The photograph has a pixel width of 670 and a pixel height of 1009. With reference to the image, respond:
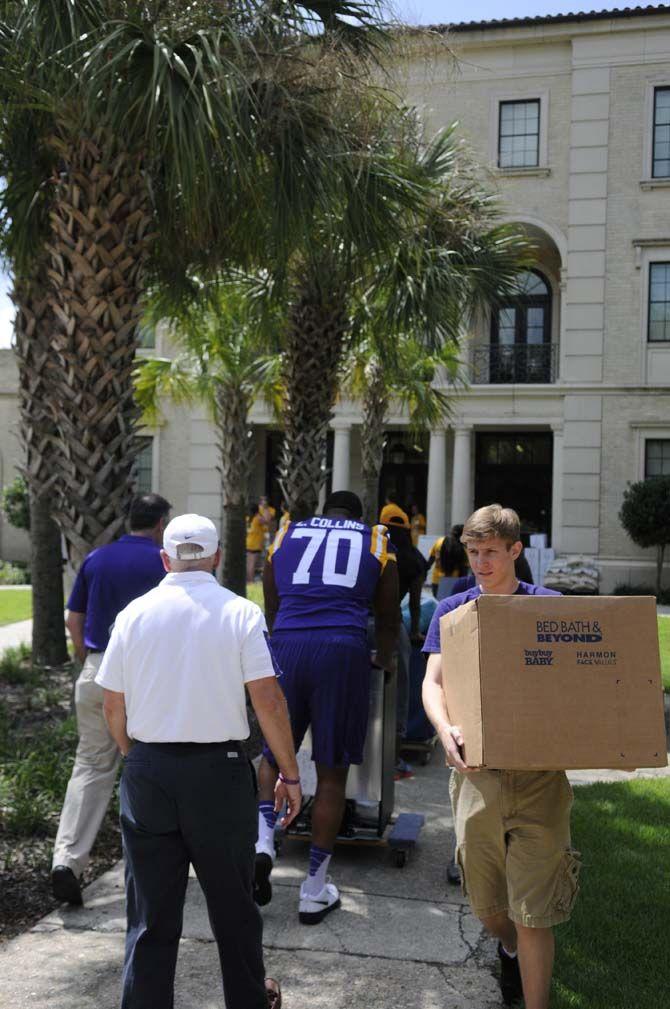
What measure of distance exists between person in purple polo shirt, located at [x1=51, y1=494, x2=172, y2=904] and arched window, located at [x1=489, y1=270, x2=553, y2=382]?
64.0 feet

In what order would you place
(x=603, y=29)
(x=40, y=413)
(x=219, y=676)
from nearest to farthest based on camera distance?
(x=219, y=676), (x=40, y=413), (x=603, y=29)

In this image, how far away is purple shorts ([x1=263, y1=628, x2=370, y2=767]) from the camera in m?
4.82

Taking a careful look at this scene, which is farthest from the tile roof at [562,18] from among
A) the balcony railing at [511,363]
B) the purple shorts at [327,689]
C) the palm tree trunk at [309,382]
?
the purple shorts at [327,689]

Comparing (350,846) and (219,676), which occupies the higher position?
(219,676)

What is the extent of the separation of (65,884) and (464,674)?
2.40 metres

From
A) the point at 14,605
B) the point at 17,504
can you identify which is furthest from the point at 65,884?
the point at 17,504

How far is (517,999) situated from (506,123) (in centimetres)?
2273

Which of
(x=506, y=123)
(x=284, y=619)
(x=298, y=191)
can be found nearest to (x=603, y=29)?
(x=506, y=123)

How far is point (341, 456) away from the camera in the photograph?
80.1 feet

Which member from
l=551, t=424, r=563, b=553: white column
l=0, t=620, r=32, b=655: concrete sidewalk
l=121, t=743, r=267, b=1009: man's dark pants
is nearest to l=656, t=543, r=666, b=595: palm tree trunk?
l=551, t=424, r=563, b=553: white column

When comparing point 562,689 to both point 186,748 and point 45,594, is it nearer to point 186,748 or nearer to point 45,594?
point 186,748

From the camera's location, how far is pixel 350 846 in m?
5.72

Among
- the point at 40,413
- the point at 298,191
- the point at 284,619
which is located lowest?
the point at 284,619

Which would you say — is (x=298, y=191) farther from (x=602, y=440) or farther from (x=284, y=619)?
(x=602, y=440)
